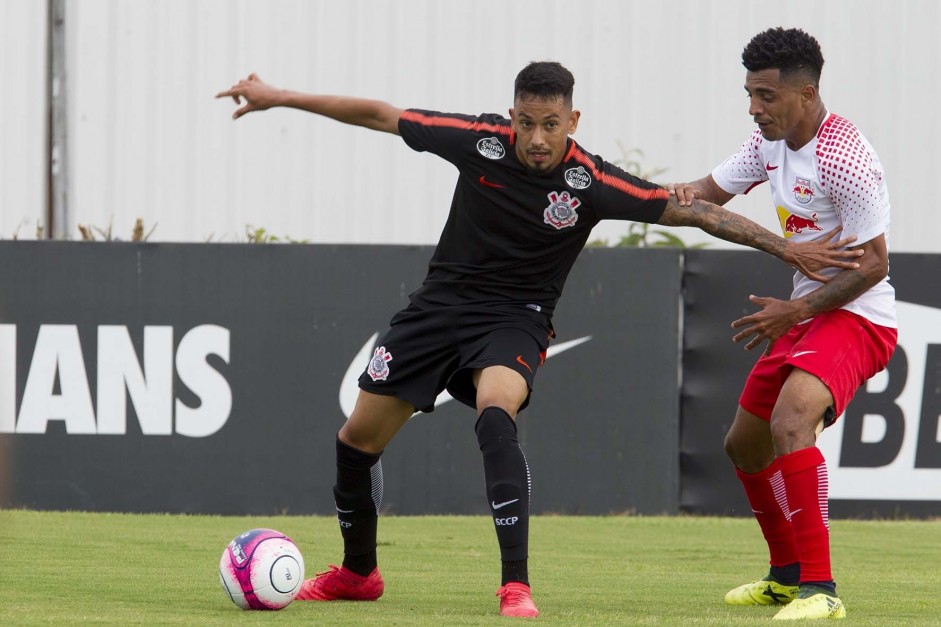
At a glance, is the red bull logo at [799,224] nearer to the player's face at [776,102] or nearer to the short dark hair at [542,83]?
the player's face at [776,102]

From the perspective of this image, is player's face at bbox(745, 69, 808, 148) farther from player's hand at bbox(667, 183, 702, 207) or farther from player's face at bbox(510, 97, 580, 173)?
player's face at bbox(510, 97, 580, 173)

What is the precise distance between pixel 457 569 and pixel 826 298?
2.47 m

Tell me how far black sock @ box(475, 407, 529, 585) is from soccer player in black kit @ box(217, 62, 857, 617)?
5.6 inches

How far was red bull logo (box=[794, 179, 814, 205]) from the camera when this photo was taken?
5.57m

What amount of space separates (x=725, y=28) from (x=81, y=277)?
6.89 meters

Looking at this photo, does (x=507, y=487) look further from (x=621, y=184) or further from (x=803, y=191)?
(x=803, y=191)

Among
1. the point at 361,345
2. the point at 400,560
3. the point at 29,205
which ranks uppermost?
the point at 29,205

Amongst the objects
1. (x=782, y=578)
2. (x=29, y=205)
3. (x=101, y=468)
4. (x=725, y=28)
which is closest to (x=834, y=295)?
(x=782, y=578)

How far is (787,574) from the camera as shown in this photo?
590 cm

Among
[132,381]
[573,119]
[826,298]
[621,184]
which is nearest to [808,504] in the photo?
[826,298]

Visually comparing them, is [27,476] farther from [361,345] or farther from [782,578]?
[782,578]

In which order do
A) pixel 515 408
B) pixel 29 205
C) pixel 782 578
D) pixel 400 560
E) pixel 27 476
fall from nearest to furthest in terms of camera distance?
pixel 515 408
pixel 782 578
pixel 400 560
pixel 27 476
pixel 29 205

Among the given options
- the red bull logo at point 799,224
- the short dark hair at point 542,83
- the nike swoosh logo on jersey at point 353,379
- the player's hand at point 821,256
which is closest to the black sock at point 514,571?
the player's hand at point 821,256

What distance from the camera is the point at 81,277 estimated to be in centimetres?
920
